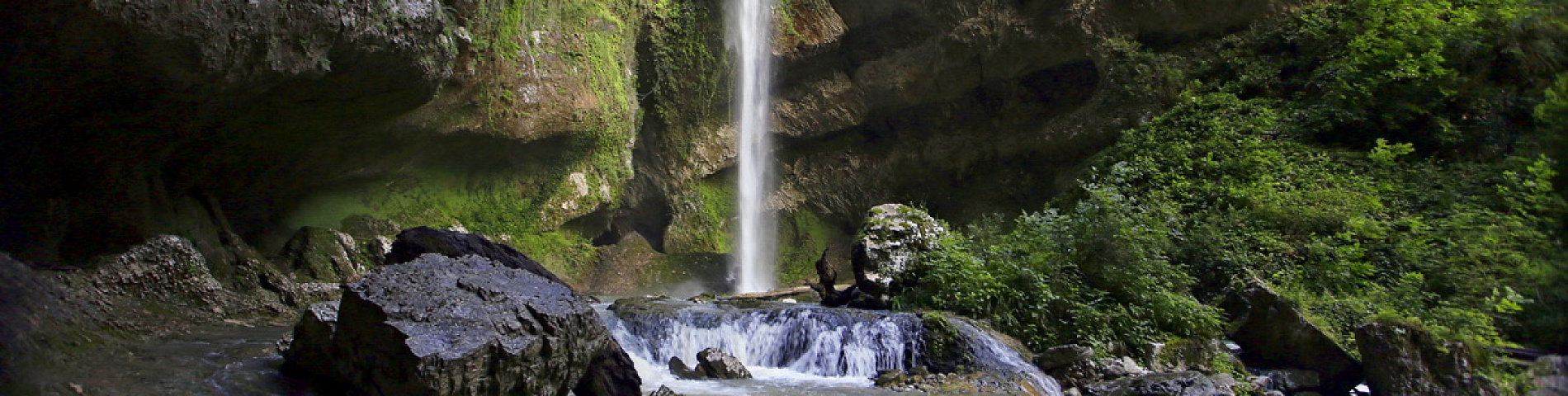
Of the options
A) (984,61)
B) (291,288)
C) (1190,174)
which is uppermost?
(984,61)

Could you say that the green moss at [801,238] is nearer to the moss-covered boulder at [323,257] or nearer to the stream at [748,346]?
the moss-covered boulder at [323,257]

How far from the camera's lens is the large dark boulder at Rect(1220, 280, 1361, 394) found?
Answer: 7.23m

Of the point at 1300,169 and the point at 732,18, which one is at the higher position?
the point at 732,18

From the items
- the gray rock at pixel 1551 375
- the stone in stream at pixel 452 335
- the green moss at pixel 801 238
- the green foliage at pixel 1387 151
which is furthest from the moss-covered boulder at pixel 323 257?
the green foliage at pixel 1387 151

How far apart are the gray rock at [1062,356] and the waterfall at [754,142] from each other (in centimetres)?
1029

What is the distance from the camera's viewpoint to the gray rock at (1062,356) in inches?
292

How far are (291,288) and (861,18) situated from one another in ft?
37.3

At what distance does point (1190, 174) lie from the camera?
446 inches

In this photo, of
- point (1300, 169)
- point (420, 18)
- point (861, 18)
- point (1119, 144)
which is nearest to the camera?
point (420, 18)

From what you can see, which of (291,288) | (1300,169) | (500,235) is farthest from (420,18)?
(1300,169)

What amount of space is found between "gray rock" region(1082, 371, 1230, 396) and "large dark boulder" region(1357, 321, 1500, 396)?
120 cm

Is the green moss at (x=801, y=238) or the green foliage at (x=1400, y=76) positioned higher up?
the green foliage at (x=1400, y=76)

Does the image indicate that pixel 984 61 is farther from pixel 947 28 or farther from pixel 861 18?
pixel 861 18

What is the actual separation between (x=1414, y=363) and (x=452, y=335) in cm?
660
